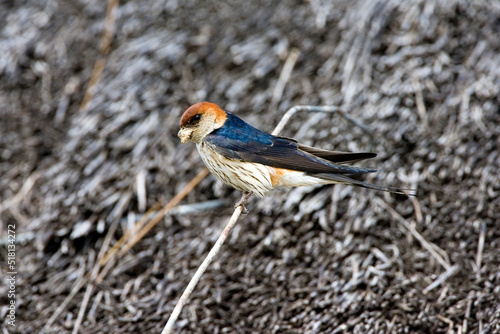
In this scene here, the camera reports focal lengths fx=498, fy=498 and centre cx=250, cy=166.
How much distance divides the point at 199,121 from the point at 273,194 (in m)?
0.78

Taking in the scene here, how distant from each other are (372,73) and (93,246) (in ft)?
6.98

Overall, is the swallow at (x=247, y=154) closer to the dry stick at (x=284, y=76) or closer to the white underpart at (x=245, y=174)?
the white underpart at (x=245, y=174)

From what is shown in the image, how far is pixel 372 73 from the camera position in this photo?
3.34 m

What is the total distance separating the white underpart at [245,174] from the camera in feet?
8.07

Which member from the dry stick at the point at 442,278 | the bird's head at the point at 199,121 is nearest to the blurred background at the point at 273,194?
the dry stick at the point at 442,278

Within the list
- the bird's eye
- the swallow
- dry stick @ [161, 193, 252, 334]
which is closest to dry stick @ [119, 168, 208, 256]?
the swallow

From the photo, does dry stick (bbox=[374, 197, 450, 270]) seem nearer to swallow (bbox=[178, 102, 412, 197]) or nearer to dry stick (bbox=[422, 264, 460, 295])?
dry stick (bbox=[422, 264, 460, 295])

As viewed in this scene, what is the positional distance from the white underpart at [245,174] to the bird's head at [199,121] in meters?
0.08

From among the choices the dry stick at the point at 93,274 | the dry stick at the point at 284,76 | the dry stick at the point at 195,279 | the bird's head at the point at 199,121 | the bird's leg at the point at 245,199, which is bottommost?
the dry stick at the point at 93,274

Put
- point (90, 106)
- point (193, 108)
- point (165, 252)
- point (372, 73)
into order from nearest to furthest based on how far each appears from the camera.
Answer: point (193, 108) < point (165, 252) < point (372, 73) < point (90, 106)

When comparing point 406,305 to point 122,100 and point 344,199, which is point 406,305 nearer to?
point 344,199

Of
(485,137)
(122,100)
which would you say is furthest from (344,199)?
(122,100)

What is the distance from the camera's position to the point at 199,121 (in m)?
2.47

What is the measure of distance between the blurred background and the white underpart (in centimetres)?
49
